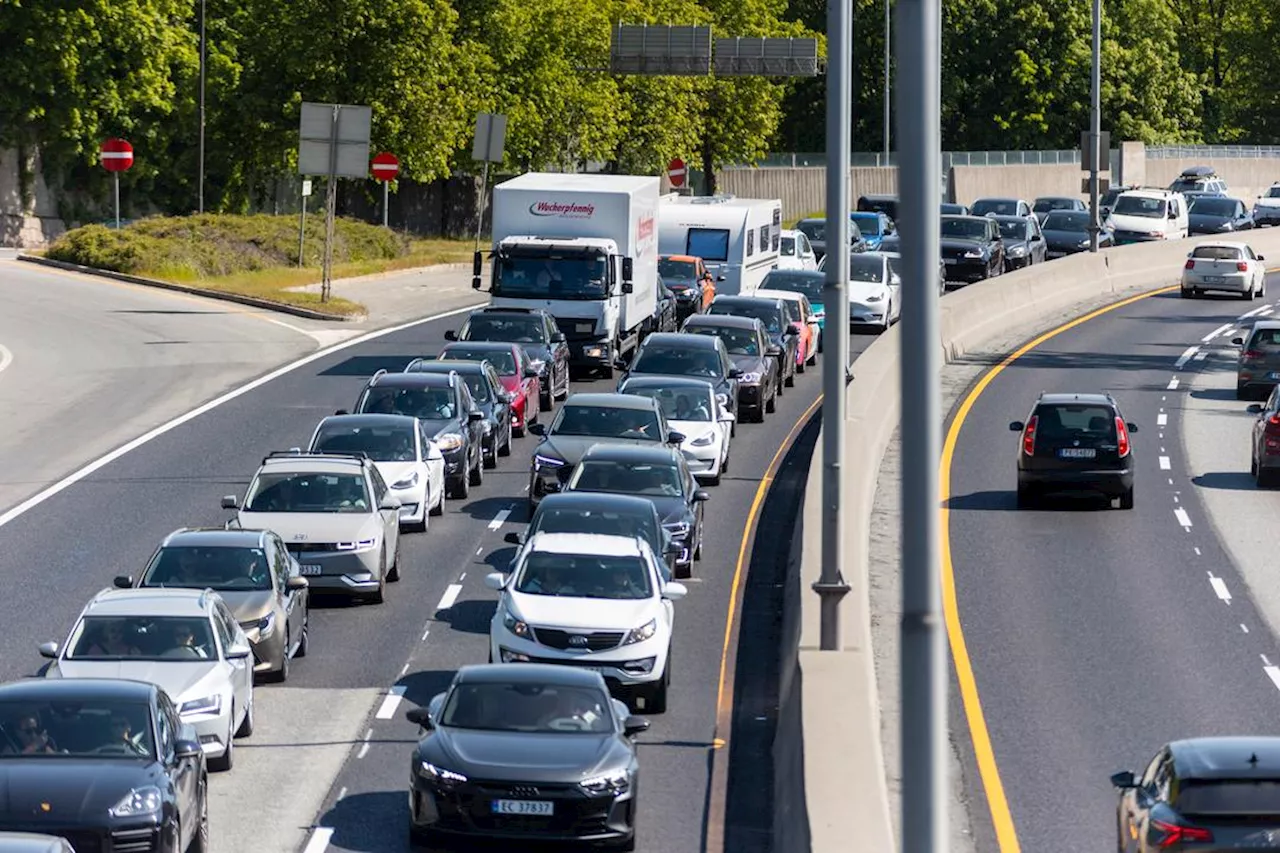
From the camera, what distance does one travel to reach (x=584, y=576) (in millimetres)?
22656

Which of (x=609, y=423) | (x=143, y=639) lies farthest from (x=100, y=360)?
(x=143, y=639)

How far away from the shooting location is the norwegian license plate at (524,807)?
1689cm

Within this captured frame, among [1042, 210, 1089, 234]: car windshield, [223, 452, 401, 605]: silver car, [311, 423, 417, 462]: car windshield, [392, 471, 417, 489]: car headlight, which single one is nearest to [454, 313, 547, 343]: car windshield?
[311, 423, 417, 462]: car windshield

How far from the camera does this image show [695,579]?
28188 millimetres

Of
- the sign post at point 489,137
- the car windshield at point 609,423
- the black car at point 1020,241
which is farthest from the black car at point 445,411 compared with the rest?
the black car at point 1020,241

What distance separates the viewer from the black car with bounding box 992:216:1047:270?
212ft

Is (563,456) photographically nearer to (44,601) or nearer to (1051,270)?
(44,601)

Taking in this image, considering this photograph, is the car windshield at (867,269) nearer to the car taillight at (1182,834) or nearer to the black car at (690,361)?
the black car at (690,361)

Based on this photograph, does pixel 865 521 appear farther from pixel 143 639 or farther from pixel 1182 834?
pixel 1182 834

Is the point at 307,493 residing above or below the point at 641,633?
above

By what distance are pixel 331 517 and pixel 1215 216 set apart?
61.6 metres

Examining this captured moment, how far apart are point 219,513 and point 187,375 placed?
13368mm

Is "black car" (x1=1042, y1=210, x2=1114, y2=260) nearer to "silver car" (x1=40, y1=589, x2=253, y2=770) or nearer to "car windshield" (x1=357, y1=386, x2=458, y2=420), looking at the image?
"car windshield" (x1=357, y1=386, x2=458, y2=420)

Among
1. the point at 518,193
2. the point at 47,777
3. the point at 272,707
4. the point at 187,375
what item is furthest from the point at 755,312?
the point at 47,777
